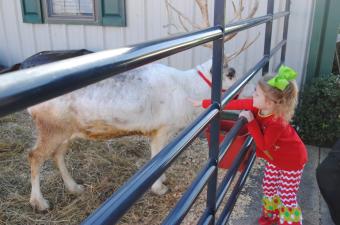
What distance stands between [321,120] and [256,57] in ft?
3.24

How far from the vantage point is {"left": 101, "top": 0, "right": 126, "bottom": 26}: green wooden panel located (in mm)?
4449

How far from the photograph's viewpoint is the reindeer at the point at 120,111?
2553 mm

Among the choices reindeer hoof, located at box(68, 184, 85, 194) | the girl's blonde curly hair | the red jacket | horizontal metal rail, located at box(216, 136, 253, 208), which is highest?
the girl's blonde curly hair

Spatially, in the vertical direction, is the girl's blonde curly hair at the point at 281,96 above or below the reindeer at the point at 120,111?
above

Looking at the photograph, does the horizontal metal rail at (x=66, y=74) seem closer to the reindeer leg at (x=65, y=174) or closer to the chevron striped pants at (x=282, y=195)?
the chevron striped pants at (x=282, y=195)

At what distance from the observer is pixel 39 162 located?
2.70 m

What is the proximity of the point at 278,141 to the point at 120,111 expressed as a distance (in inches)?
44.1

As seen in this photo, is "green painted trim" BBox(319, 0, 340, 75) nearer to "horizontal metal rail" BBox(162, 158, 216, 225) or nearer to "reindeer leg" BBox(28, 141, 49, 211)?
"horizontal metal rail" BBox(162, 158, 216, 225)

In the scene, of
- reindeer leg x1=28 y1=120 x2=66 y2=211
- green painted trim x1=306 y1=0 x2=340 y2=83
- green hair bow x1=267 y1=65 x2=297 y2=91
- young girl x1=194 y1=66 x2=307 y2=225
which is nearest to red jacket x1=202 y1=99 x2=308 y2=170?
young girl x1=194 y1=66 x2=307 y2=225

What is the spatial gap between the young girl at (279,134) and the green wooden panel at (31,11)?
12.2ft

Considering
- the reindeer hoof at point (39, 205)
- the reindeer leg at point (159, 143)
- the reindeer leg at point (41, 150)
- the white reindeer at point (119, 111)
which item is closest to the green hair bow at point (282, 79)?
the white reindeer at point (119, 111)

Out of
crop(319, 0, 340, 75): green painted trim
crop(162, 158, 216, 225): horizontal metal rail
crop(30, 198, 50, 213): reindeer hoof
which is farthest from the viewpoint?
crop(319, 0, 340, 75): green painted trim

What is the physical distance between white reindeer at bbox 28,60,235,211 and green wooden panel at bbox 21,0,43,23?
9.35 ft

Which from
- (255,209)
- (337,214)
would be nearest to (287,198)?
(337,214)
